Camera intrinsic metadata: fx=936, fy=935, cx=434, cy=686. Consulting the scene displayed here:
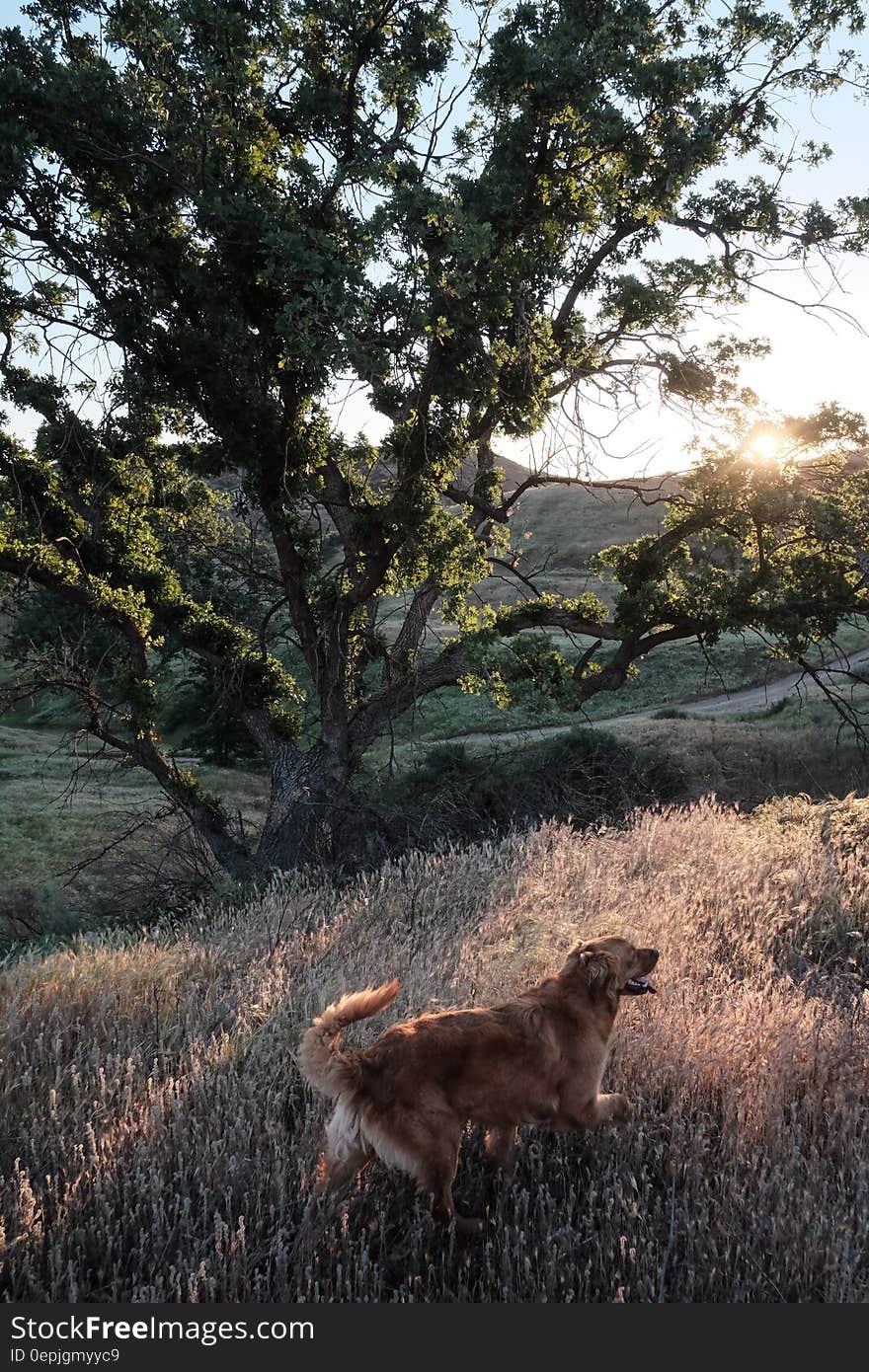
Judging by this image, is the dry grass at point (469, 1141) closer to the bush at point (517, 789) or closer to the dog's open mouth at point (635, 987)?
the dog's open mouth at point (635, 987)

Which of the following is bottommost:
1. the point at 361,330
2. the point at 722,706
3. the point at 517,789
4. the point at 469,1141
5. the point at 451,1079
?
the point at 517,789

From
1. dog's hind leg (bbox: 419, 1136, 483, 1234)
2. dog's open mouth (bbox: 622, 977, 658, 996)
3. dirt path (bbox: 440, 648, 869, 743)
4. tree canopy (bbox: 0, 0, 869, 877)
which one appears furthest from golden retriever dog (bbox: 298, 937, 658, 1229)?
dirt path (bbox: 440, 648, 869, 743)

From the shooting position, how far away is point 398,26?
40.9 ft

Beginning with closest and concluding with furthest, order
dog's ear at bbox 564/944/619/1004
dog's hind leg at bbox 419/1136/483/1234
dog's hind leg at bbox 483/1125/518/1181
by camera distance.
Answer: dog's hind leg at bbox 419/1136/483/1234 → dog's hind leg at bbox 483/1125/518/1181 → dog's ear at bbox 564/944/619/1004

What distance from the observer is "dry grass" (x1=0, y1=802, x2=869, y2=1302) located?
3312 mm

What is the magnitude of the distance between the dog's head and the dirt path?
2139cm

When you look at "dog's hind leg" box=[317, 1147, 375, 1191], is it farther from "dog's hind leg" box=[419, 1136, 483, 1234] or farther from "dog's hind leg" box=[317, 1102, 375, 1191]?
"dog's hind leg" box=[419, 1136, 483, 1234]

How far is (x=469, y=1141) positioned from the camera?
427cm

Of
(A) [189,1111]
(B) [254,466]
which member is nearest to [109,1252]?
(A) [189,1111]

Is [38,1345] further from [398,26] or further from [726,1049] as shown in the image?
[398,26]

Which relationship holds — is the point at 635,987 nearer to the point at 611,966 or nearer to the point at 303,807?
the point at 611,966

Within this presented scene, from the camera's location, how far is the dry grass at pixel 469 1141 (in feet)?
10.9

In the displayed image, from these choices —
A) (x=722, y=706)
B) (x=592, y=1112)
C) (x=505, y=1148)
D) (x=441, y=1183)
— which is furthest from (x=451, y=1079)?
(x=722, y=706)

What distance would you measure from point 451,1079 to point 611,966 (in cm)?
100
